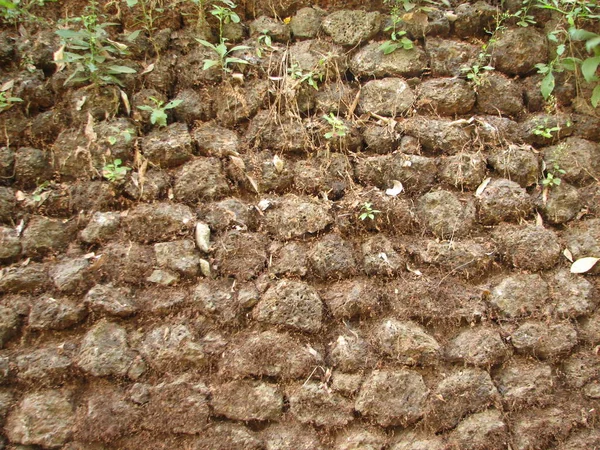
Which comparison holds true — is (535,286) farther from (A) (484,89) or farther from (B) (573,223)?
(A) (484,89)

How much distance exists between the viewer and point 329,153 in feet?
6.24

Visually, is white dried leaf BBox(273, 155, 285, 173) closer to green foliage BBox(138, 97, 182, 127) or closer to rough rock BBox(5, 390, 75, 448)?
green foliage BBox(138, 97, 182, 127)

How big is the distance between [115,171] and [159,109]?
320 millimetres

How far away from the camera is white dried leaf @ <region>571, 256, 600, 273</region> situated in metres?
1.78

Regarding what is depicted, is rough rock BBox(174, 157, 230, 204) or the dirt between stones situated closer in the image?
the dirt between stones

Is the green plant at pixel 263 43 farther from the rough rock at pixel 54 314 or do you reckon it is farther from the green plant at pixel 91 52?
the rough rock at pixel 54 314

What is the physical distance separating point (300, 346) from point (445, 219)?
77 cm

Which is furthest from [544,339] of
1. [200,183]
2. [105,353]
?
[105,353]

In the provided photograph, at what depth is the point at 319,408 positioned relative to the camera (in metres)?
1.64

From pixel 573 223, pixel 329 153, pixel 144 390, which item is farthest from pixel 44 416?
pixel 573 223

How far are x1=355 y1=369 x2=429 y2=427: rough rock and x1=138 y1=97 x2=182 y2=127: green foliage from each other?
133cm

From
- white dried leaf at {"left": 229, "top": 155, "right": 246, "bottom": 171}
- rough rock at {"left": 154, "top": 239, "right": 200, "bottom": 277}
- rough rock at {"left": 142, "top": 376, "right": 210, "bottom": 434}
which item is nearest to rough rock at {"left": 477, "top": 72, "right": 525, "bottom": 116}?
white dried leaf at {"left": 229, "top": 155, "right": 246, "bottom": 171}

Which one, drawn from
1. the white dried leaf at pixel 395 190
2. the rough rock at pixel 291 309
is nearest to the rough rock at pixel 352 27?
the white dried leaf at pixel 395 190

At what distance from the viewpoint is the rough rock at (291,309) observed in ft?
5.56
